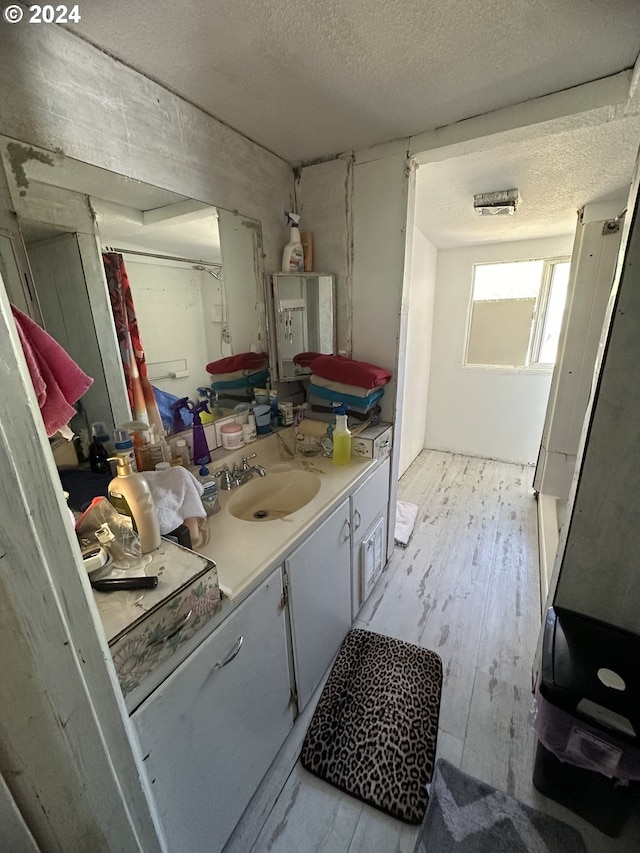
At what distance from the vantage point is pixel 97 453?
3.43 feet

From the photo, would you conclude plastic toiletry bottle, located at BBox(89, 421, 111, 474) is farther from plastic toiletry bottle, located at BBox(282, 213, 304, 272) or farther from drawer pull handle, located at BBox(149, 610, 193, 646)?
plastic toiletry bottle, located at BBox(282, 213, 304, 272)

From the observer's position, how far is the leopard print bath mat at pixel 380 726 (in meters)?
1.11

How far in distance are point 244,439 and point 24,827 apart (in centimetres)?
121

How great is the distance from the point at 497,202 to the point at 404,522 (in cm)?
214

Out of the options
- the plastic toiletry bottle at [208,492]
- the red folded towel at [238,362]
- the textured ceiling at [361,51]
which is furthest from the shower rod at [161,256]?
the plastic toiletry bottle at [208,492]

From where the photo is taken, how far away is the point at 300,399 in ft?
6.43

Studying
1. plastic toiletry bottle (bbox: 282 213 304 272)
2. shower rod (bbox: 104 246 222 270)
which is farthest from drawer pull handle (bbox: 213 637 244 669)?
plastic toiletry bottle (bbox: 282 213 304 272)

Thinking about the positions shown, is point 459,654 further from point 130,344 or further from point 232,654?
point 130,344

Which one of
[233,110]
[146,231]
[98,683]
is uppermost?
[233,110]

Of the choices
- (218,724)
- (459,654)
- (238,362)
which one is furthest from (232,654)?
(459,654)

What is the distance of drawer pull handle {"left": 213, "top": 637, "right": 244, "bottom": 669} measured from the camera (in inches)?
31.8

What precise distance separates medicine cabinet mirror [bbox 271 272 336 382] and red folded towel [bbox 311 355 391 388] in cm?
12

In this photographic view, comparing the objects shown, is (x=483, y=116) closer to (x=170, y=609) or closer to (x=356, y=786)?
(x=170, y=609)

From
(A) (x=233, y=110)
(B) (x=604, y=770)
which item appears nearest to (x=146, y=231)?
(A) (x=233, y=110)
